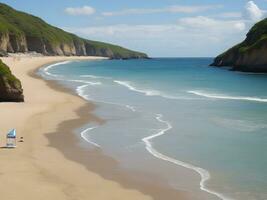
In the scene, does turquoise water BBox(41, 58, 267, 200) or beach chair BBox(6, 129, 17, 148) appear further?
beach chair BBox(6, 129, 17, 148)

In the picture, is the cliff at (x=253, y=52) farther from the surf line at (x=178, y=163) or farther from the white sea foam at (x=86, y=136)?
the white sea foam at (x=86, y=136)

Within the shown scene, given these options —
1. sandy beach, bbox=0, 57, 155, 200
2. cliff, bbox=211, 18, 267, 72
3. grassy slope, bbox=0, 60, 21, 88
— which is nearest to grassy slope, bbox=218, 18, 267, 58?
cliff, bbox=211, 18, 267, 72

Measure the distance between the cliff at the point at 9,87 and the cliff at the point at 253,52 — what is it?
63.1m

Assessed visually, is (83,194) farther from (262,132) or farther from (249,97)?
(249,97)

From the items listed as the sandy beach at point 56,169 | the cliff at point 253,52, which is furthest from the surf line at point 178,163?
the cliff at point 253,52

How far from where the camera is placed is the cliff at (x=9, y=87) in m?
32.1

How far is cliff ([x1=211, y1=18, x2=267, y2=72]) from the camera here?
8994cm

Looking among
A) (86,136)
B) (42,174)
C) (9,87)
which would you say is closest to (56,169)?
(42,174)

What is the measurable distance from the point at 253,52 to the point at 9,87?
66.6 m

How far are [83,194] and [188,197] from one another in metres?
2.82

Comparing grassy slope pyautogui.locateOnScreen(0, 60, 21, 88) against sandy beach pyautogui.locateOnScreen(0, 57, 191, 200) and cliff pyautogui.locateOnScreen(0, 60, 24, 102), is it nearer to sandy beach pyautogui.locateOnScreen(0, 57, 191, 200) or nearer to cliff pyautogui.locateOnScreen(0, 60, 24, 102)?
cliff pyautogui.locateOnScreen(0, 60, 24, 102)

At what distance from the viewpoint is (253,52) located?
92.1 m

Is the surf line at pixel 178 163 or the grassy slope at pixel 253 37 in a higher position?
the grassy slope at pixel 253 37

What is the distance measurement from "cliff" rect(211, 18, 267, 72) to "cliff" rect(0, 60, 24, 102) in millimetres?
63073
